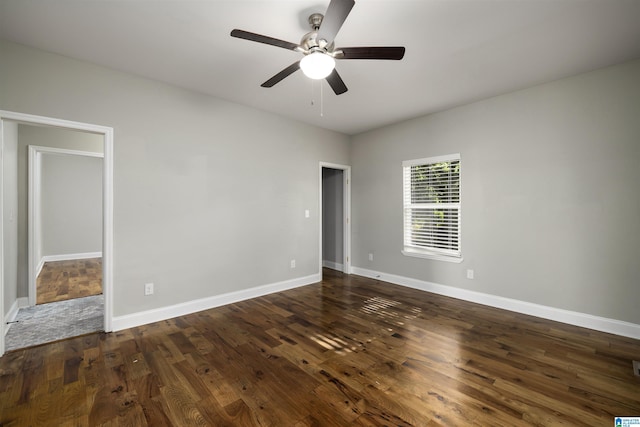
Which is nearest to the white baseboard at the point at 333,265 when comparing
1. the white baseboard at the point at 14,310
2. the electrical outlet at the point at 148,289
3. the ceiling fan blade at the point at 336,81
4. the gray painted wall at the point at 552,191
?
the gray painted wall at the point at 552,191

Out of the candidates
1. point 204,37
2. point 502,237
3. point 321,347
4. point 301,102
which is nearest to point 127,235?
point 204,37

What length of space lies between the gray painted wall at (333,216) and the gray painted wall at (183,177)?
47.1 inches

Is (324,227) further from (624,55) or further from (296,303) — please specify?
(624,55)

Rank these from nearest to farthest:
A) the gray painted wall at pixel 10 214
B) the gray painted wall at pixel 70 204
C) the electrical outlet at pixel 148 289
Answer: the gray painted wall at pixel 10 214, the electrical outlet at pixel 148 289, the gray painted wall at pixel 70 204

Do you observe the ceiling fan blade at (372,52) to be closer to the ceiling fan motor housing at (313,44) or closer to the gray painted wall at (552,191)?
the ceiling fan motor housing at (313,44)

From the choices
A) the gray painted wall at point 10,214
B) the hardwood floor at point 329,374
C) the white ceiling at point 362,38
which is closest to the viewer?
the hardwood floor at point 329,374

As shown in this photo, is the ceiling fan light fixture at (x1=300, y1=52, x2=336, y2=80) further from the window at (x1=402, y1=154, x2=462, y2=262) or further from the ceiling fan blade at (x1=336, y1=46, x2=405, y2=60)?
the window at (x1=402, y1=154, x2=462, y2=262)

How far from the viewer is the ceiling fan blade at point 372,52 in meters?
1.88

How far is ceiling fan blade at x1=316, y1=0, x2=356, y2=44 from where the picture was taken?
153 centimetres

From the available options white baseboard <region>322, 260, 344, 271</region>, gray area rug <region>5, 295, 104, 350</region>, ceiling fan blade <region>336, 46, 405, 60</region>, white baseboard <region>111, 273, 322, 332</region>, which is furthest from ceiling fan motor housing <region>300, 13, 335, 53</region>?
white baseboard <region>322, 260, 344, 271</region>

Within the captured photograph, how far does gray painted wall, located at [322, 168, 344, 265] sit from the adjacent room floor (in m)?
3.94

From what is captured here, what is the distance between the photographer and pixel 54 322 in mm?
3068

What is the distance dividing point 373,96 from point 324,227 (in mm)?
3272

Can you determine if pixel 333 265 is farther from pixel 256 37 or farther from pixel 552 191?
pixel 256 37
